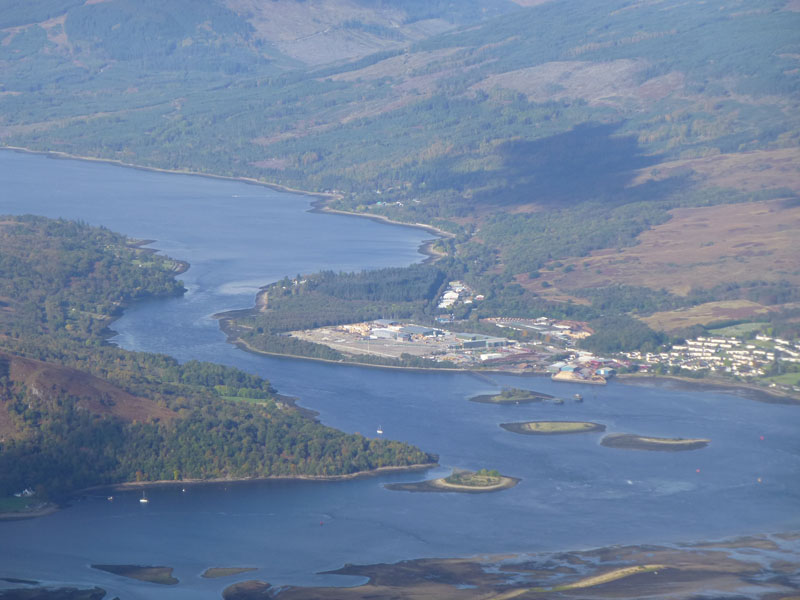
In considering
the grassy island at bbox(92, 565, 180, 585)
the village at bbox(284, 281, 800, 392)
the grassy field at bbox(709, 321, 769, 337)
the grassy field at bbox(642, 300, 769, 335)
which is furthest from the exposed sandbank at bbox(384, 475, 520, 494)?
the grassy field at bbox(642, 300, 769, 335)

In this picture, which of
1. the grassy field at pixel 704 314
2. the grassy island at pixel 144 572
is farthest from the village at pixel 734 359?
the grassy island at pixel 144 572

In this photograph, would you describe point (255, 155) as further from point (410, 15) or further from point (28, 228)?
point (410, 15)

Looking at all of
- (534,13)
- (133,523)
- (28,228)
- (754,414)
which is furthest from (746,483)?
(534,13)

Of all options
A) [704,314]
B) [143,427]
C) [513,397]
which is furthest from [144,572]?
[704,314]

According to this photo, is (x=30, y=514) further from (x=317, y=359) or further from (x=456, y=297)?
(x=456, y=297)

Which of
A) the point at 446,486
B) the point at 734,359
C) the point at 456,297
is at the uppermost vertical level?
the point at 456,297

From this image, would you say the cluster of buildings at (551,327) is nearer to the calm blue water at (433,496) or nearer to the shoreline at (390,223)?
the shoreline at (390,223)

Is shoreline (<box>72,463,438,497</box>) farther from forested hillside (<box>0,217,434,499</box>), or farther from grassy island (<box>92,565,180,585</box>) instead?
grassy island (<box>92,565,180,585</box>)
